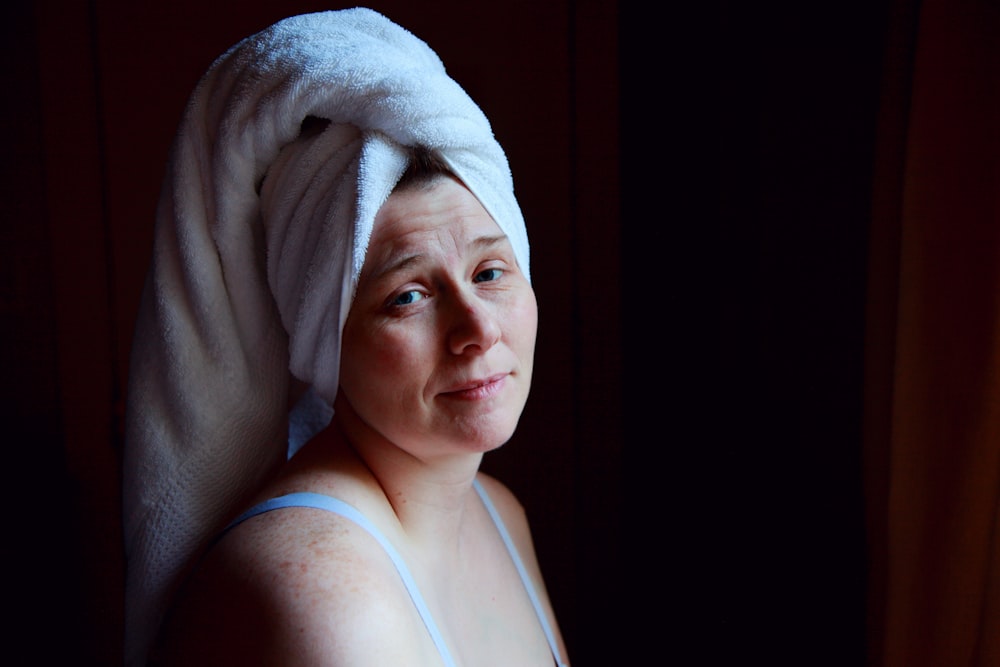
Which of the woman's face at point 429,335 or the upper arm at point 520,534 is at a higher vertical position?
the woman's face at point 429,335

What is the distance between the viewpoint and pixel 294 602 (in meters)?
0.78

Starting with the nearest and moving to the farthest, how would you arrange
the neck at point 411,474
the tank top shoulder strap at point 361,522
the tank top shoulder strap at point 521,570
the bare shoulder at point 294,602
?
the bare shoulder at point 294,602
the tank top shoulder strap at point 361,522
the neck at point 411,474
the tank top shoulder strap at point 521,570

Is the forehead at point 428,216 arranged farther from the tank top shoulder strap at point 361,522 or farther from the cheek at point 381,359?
the tank top shoulder strap at point 361,522

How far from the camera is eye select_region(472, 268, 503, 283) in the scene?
997mm

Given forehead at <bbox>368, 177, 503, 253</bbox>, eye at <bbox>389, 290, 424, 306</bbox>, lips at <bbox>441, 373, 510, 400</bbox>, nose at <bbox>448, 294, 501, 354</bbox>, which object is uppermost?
forehead at <bbox>368, 177, 503, 253</bbox>

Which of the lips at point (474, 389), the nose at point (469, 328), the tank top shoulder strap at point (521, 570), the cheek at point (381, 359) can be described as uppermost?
the nose at point (469, 328)

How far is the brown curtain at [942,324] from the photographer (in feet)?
3.05

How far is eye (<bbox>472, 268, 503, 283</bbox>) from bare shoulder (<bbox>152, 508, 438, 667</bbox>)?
0.30 metres

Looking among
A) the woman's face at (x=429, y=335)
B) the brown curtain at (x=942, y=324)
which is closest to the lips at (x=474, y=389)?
the woman's face at (x=429, y=335)

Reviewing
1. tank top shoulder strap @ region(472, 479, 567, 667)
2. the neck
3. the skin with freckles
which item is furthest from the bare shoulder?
tank top shoulder strap @ region(472, 479, 567, 667)

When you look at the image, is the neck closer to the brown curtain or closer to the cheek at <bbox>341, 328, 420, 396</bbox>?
the cheek at <bbox>341, 328, 420, 396</bbox>

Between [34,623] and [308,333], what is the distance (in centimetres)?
112

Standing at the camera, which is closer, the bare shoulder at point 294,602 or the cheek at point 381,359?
the bare shoulder at point 294,602

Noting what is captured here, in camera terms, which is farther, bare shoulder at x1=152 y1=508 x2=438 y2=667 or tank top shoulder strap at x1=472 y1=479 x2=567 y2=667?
tank top shoulder strap at x1=472 y1=479 x2=567 y2=667
